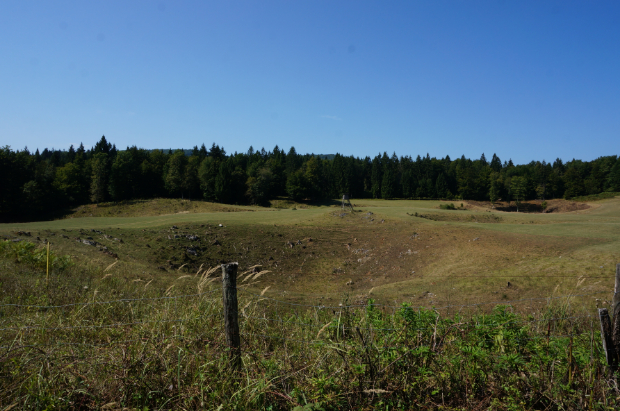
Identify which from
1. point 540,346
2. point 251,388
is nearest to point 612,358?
point 540,346

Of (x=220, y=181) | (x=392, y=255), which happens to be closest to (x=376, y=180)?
(x=220, y=181)

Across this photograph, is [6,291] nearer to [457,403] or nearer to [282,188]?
[457,403]

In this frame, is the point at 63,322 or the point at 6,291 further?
the point at 6,291

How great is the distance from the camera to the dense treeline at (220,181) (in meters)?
51.0

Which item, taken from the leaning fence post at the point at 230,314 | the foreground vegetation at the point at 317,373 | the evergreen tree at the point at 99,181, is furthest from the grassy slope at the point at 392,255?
the evergreen tree at the point at 99,181

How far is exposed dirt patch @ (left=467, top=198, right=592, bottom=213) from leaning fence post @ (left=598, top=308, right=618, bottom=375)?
6076cm

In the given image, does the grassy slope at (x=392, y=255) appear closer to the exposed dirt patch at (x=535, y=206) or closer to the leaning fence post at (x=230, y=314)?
the leaning fence post at (x=230, y=314)

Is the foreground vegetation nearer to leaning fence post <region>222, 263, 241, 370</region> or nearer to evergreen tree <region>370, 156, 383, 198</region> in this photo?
leaning fence post <region>222, 263, 241, 370</region>

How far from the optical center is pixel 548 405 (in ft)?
10.5

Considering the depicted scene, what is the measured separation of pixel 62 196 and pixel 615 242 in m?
64.3

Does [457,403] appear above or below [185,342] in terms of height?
below

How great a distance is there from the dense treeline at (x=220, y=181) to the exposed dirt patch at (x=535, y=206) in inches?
97.5

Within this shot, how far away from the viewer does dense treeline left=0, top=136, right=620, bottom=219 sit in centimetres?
5097

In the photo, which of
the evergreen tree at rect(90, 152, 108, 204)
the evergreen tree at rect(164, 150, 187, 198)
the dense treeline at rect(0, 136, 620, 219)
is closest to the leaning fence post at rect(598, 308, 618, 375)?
the dense treeline at rect(0, 136, 620, 219)
